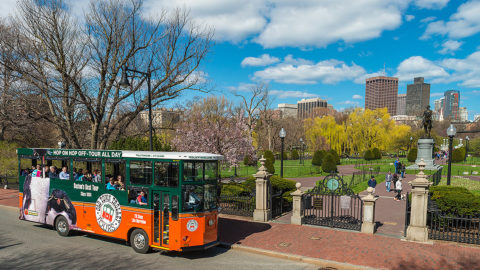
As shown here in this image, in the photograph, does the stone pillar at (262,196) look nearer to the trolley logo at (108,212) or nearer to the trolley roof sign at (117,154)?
the trolley roof sign at (117,154)

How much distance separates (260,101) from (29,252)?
48.1 m

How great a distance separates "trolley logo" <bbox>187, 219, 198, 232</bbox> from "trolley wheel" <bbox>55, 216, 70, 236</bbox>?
5.66 meters

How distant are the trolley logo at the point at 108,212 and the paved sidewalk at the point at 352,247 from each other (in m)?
3.80

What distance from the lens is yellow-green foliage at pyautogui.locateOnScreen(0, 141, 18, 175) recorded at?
26.1 m

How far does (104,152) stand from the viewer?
10406 mm

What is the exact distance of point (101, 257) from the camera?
941 cm

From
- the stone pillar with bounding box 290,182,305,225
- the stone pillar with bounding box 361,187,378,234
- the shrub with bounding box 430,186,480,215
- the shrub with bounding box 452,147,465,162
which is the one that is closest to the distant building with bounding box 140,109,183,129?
the stone pillar with bounding box 290,182,305,225

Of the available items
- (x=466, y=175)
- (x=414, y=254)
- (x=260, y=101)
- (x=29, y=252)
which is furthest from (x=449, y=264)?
(x=260, y=101)

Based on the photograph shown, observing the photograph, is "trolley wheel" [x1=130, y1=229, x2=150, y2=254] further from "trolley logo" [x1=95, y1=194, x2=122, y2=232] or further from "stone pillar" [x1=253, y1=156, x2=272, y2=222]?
"stone pillar" [x1=253, y1=156, x2=272, y2=222]

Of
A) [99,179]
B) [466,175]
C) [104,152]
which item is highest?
[104,152]

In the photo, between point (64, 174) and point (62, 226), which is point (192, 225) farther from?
point (62, 226)

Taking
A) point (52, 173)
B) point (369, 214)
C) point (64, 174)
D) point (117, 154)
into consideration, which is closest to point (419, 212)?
point (369, 214)

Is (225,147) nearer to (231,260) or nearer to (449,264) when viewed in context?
(231,260)

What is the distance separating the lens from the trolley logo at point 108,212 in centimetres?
1012
